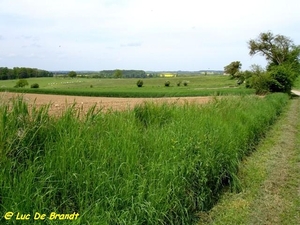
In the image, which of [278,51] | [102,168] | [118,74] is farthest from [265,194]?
[118,74]

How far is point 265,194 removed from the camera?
486 centimetres

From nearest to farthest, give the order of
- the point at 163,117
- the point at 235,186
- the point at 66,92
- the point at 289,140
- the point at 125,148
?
the point at 125,148, the point at 235,186, the point at 163,117, the point at 289,140, the point at 66,92

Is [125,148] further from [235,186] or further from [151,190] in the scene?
[235,186]

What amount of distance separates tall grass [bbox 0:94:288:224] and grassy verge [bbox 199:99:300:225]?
12.5 inches

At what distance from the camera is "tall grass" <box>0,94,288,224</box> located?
8.55 feet

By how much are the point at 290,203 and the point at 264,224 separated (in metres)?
0.96

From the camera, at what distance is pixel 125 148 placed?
11.5 feet

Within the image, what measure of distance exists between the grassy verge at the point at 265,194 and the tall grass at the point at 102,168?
32cm

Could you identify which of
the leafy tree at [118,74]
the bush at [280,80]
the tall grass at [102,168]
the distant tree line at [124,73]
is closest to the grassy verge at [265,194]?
the tall grass at [102,168]

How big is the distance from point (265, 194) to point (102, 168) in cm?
320

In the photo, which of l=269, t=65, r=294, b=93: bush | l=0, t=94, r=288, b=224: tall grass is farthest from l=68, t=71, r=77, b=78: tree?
l=0, t=94, r=288, b=224: tall grass

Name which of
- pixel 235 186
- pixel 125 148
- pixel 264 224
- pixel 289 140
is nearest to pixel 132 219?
pixel 125 148

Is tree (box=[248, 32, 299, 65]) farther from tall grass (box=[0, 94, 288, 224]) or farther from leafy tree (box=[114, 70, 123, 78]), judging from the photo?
leafy tree (box=[114, 70, 123, 78])

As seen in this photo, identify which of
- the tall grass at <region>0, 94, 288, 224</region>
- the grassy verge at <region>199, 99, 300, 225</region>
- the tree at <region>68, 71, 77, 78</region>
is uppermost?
the tree at <region>68, 71, 77, 78</region>
